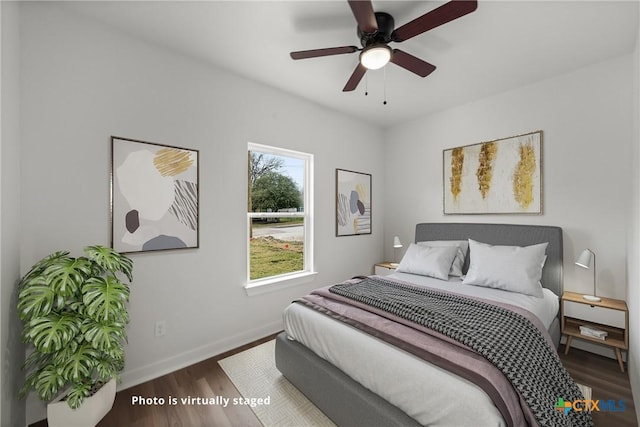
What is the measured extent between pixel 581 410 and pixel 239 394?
6.82ft

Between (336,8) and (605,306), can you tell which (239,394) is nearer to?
(336,8)

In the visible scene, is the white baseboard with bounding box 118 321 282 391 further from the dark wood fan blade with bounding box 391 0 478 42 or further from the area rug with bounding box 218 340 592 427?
the dark wood fan blade with bounding box 391 0 478 42

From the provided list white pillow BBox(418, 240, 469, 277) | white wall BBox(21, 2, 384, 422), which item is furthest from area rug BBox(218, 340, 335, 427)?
white pillow BBox(418, 240, 469, 277)

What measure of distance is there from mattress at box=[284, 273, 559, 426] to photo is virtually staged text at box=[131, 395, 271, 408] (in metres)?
0.47

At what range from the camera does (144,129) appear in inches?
84.6

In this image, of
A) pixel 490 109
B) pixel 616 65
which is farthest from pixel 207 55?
pixel 616 65

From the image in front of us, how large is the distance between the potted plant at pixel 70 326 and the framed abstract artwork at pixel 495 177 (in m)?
3.56

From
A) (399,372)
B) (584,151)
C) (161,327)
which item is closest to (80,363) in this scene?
(161,327)

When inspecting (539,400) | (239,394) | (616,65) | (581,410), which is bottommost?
(239,394)

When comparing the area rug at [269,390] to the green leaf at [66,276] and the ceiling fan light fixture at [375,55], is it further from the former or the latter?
the ceiling fan light fixture at [375,55]

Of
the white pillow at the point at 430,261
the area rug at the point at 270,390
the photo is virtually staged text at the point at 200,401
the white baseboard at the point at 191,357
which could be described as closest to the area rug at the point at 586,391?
the area rug at the point at 270,390

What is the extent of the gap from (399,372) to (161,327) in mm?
1919

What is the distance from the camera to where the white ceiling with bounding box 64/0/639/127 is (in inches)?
72.0

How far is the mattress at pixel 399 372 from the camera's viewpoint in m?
1.16
